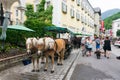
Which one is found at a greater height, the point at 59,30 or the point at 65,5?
the point at 65,5

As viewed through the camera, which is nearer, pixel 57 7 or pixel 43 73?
pixel 43 73

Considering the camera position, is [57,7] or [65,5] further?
[65,5]

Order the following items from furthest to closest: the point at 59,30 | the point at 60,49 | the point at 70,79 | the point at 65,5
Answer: the point at 65,5 < the point at 59,30 < the point at 60,49 < the point at 70,79

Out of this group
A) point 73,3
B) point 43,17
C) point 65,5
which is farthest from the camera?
point 73,3

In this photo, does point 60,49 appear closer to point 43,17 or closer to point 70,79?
point 70,79

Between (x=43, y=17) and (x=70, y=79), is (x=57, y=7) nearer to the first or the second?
(x=43, y=17)

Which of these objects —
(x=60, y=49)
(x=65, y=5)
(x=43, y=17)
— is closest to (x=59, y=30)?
→ (x=60, y=49)

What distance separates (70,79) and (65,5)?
89.2ft

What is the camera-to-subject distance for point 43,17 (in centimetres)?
3256

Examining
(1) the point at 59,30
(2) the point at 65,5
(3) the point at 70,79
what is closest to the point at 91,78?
(3) the point at 70,79

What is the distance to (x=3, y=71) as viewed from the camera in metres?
11.7


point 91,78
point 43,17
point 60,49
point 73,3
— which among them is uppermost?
point 73,3

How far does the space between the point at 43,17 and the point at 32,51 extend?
70.3 ft

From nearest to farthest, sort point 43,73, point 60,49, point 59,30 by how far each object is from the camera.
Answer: point 43,73, point 60,49, point 59,30
